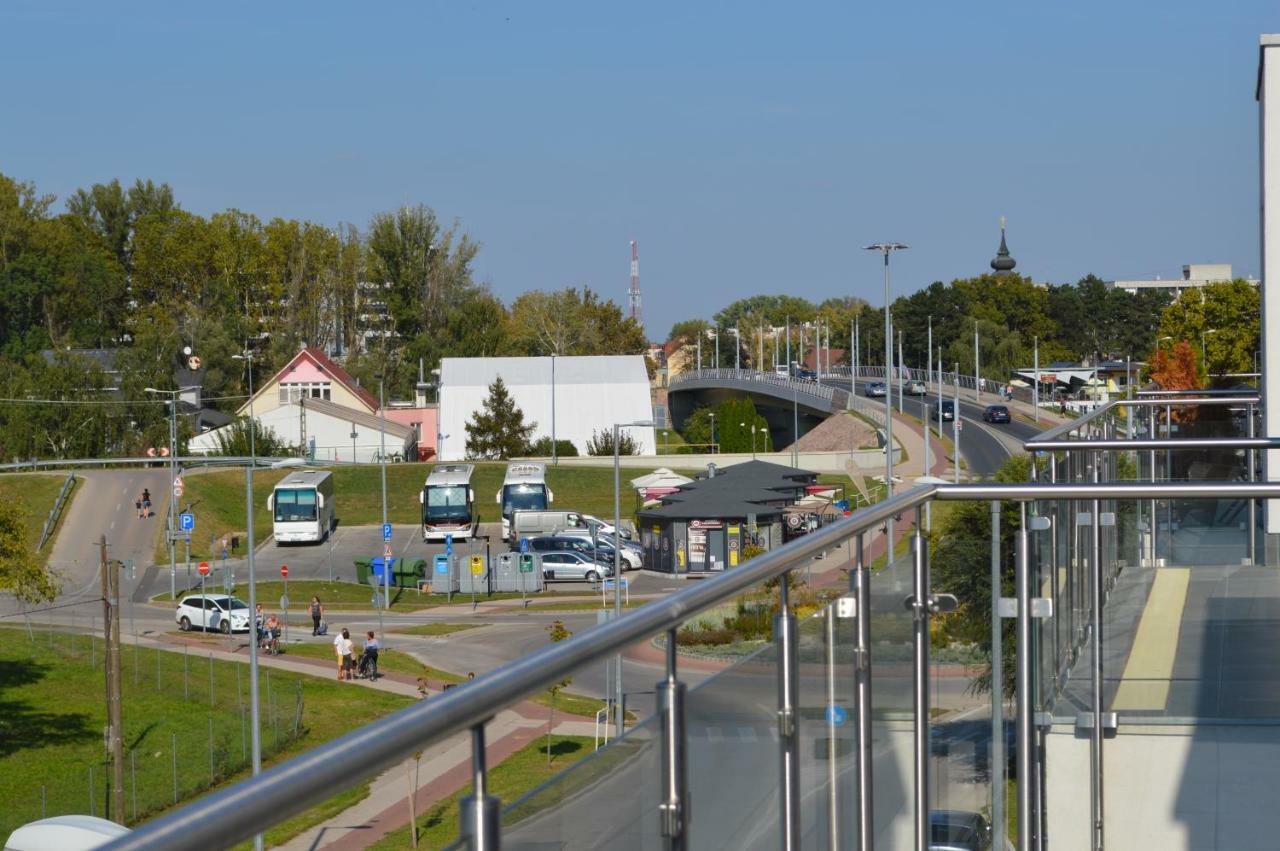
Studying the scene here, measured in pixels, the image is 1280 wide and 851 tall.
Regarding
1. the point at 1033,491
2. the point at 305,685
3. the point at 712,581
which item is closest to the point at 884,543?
the point at 1033,491

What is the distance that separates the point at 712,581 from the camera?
296 centimetres

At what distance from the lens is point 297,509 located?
6253 cm

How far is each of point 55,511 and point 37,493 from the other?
2.97 metres

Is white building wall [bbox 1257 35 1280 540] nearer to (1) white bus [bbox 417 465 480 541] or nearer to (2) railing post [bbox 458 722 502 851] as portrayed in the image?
(2) railing post [bbox 458 722 502 851]

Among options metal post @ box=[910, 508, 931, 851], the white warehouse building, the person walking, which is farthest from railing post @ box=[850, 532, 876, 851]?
the white warehouse building

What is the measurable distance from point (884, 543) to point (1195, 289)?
85.6 metres

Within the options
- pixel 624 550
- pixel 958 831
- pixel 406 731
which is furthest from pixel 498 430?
pixel 406 731

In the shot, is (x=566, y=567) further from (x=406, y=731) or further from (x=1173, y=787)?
(x=406, y=731)

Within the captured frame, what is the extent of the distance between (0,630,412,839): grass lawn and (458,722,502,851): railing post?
2769 centimetres

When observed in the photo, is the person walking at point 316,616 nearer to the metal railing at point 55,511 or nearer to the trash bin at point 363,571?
the trash bin at point 363,571

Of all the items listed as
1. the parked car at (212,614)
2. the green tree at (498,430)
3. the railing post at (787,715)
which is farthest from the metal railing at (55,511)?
the railing post at (787,715)

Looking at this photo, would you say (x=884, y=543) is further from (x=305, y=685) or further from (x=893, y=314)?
(x=893, y=314)

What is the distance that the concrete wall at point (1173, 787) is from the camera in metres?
5.30

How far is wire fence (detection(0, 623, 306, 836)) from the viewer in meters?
29.4
